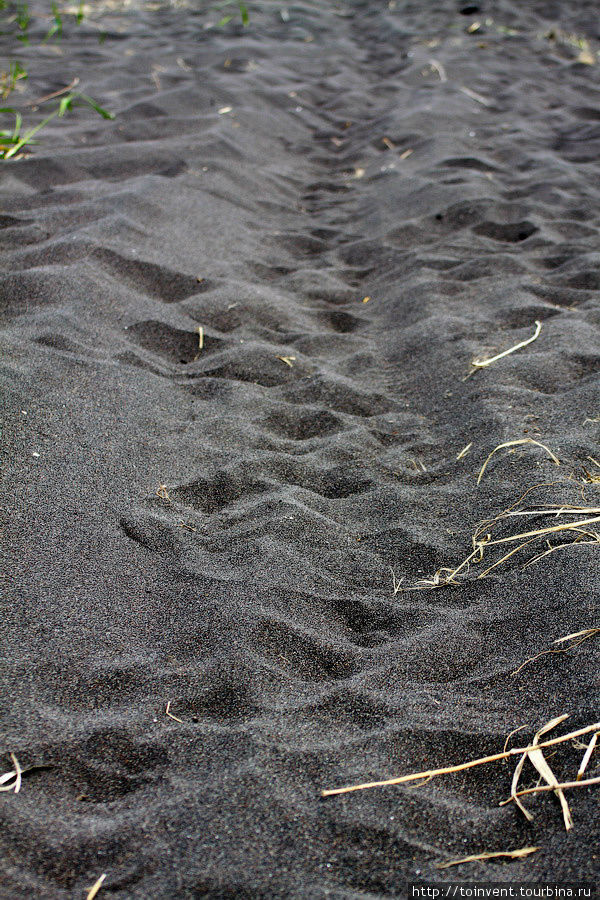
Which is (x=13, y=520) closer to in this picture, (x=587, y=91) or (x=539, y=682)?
(x=539, y=682)

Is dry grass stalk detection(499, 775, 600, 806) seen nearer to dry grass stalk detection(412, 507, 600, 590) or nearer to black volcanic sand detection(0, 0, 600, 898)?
black volcanic sand detection(0, 0, 600, 898)

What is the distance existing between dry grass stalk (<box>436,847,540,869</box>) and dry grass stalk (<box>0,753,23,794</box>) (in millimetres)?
621

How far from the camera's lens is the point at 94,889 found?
990 millimetres

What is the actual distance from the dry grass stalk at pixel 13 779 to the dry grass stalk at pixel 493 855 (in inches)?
24.5

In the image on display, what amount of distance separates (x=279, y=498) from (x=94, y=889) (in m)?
0.98

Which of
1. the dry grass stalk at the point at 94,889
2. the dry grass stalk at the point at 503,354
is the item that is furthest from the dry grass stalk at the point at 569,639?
the dry grass stalk at the point at 503,354

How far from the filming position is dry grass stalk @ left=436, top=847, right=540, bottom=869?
1.04 meters

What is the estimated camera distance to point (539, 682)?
52.1 inches

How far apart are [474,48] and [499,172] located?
276 centimetres

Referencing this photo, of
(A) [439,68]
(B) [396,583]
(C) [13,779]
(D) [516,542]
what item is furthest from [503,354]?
(A) [439,68]

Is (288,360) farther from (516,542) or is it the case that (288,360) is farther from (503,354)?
(516,542)

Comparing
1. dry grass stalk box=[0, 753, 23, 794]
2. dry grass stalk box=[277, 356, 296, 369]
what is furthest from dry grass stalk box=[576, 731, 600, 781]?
dry grass stalk box=[277, 356, 296, 369]

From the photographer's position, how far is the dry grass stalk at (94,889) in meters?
0.98

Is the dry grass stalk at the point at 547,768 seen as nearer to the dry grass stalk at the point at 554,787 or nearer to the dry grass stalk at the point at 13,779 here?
the dry grass stalk at the point at 554,787
